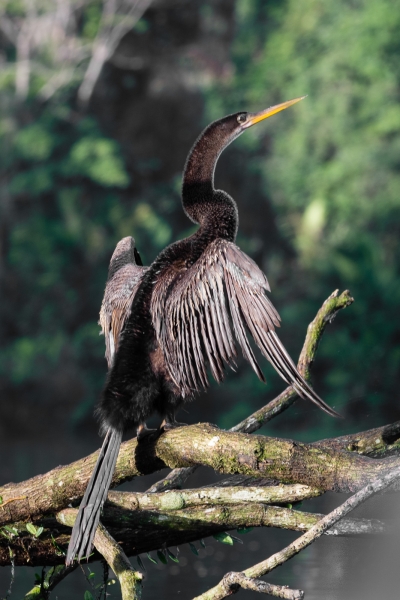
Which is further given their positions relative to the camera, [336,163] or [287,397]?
[336,163]

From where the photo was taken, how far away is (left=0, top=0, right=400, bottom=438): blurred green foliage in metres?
12.6

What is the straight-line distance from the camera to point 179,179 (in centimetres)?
1437

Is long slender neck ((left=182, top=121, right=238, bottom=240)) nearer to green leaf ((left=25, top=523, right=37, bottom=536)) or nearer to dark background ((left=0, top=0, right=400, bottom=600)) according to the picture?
green leaf ((left=25, top=523, right=37, bottom=536))

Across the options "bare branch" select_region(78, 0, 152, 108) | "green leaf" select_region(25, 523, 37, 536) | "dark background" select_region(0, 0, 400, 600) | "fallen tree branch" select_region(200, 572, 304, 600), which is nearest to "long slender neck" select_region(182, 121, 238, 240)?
"green leaf" select_region(25, 523, 37, 536)

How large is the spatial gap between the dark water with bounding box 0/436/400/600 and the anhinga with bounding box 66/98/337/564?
482 millimetres

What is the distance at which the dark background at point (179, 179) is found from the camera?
12.5m

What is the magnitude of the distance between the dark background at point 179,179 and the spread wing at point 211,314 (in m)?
9.18

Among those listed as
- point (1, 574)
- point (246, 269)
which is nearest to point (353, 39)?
point (1, 574)

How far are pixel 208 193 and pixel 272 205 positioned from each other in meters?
11.8

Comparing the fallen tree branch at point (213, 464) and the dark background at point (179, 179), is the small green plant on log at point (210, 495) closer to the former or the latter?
the fallen tree branch at point (213, 464)

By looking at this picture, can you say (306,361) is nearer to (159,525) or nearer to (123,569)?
(159,525)

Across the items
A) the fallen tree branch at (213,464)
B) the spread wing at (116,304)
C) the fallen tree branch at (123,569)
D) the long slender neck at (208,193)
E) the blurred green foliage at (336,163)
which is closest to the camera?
the fallen tree branch at (213,464)

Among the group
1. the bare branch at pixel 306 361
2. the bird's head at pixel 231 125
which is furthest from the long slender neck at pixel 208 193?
the bare branch at pixel 306 361

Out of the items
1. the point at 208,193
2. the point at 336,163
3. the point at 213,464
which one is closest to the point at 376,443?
the point at 213,464
